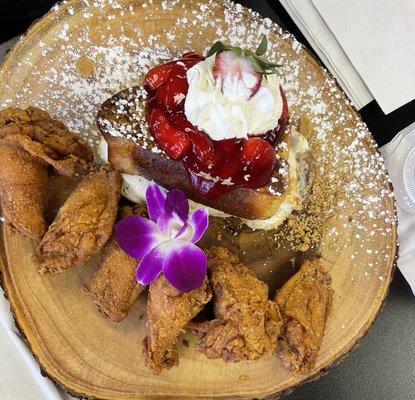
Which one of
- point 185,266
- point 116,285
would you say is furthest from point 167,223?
point 116,285

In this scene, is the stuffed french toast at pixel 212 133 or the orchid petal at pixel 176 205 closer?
the stuffed french toast at pixel 212 133

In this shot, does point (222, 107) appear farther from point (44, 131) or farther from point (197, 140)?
point (44, 131)

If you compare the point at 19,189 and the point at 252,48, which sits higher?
the point at 19,189

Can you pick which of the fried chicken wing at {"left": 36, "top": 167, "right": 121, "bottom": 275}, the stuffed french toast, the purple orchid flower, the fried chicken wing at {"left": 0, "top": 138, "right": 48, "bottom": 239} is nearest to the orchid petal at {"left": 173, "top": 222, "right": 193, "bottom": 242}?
the purple orchid flower

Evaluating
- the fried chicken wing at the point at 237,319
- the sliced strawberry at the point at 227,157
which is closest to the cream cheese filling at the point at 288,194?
the fried chicken wing at the point at 237,319

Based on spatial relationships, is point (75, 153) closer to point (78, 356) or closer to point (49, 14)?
point (49, 14)

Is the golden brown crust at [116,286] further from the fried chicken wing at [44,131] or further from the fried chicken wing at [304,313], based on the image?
the fried chicken wing at [304,313]
